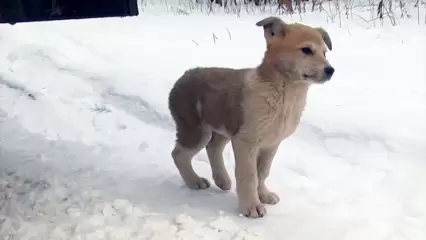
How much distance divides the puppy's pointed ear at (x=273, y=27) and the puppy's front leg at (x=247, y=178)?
0.62 m

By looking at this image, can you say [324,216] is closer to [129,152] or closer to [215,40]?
[129,152]

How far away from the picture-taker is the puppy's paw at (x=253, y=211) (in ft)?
12.5

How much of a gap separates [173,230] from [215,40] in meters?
4.44

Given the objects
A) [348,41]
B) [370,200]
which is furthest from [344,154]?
[348,41]

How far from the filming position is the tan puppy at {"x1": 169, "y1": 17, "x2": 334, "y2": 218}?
3604 mm

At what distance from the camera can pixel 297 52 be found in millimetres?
3568

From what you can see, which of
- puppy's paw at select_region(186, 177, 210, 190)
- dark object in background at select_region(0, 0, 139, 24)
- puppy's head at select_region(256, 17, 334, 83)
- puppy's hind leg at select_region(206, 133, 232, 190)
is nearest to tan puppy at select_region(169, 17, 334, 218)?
puppy's head at select_region(256, 17, 334, 83)

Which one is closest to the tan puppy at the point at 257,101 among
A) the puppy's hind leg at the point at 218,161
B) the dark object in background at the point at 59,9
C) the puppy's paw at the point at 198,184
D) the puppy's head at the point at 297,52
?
the puppy's head at the point at 297,52

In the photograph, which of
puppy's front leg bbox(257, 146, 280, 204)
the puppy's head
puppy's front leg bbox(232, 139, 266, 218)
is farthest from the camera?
puppy's front leg bbox(257, 146, 280, 204)

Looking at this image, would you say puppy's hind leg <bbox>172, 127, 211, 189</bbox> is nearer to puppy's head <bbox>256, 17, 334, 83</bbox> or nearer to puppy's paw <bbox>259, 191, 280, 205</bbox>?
puppy's paw <bbox>259, 191, 280, 205</bbox>

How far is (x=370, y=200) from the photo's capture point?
13.2 feet

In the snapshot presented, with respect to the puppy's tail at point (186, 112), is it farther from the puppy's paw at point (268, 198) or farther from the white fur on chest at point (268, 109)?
the puppy's paw at point (268, 198)

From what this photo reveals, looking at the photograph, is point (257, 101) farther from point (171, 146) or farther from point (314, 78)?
point (171, 146)

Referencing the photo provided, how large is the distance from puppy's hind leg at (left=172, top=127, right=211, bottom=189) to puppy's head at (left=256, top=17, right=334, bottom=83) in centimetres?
66
